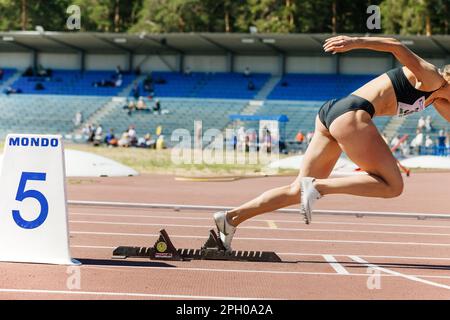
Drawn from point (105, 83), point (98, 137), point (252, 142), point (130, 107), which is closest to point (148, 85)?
point (105, 83)

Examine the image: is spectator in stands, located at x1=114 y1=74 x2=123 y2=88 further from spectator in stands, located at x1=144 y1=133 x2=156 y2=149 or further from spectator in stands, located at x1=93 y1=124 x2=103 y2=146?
spectator in stands, located at x1=144 y1=133 x2=156 y2=149

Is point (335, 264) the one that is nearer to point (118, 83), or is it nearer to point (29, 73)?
point (118, 83)

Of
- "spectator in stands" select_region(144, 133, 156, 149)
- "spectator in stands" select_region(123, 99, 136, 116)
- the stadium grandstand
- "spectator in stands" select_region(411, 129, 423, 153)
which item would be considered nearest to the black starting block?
"spectator in stands" select_region(411, 129, 423, 153)

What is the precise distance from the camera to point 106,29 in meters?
75.6

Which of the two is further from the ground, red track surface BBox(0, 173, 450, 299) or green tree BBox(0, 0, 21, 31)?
green tree BBox(0, 0, 21, 31)

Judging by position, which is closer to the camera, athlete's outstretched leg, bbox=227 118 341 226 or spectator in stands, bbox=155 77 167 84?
athlete's outstretched leg, bbox=227 118 341 226

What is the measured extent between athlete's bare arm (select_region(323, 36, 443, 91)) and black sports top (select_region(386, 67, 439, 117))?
101 mm

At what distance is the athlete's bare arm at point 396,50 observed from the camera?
23.1 ft

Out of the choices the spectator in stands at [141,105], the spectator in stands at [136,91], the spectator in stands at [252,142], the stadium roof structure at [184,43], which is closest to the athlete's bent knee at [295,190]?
the spectator in stands at [252,142]

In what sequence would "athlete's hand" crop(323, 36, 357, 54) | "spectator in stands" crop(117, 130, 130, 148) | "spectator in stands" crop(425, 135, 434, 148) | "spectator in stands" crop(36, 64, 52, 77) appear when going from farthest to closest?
"spectator in stands" crop(36, 64, 52, 77)
"spectator in stands" crop(117, 130, 130, 148)
"spectator in stands" crop(425, 135, 434, 148)
"athlete's hand" crop(323, 36, 357, 54)

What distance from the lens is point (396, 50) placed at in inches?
278

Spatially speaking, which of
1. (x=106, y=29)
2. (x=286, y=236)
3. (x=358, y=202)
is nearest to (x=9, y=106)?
(x=106, y=29)

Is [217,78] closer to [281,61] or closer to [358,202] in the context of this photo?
[281,61]

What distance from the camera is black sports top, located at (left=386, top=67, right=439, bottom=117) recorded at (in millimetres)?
7195
